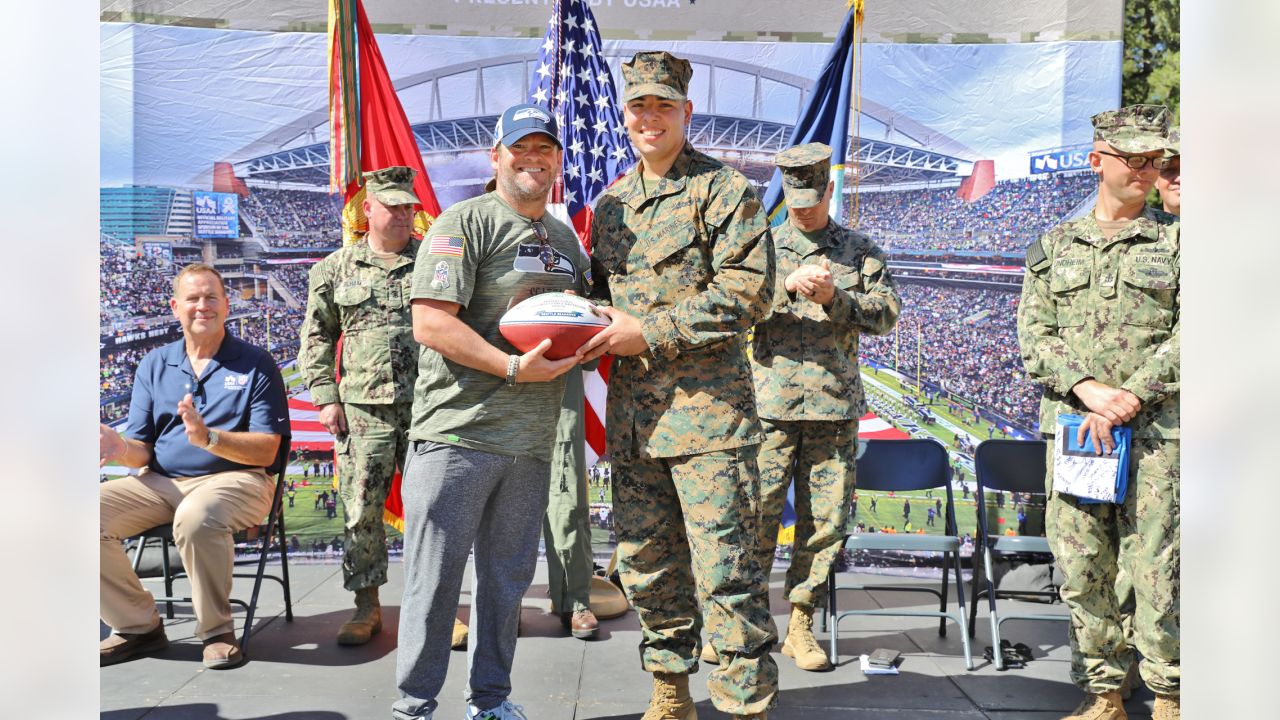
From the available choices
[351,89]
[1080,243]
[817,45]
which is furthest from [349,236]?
[1080,243]

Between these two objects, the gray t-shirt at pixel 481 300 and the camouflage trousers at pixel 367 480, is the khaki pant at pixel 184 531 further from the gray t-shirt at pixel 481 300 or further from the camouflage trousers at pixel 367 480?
the gray t-shirt at pixel 481 300

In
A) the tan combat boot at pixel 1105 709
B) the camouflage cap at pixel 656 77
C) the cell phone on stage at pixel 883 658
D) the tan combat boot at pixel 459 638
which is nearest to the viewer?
the camouflage cap at pixel 656 77

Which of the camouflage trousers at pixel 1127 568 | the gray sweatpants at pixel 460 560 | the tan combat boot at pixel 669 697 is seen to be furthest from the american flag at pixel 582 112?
the camouflage trousers at pixel 1127 568

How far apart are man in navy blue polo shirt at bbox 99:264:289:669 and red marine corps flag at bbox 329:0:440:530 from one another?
65 cm

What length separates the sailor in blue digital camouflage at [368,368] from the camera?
14.7ft

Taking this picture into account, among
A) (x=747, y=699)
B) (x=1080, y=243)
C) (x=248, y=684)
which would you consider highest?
(x=1080, y=243)

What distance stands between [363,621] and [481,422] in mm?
2118

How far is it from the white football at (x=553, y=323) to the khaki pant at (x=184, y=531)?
2055 mm

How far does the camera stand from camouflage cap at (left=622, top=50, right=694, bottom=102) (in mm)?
3020

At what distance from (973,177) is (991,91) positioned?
1.79ft

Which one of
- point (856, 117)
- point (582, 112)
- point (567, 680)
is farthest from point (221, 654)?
point (856, 117)

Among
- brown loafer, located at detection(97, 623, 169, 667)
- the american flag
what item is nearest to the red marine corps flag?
the american flag

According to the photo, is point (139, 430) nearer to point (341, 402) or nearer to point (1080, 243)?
point (341, 402)

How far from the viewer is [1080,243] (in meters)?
3.46
